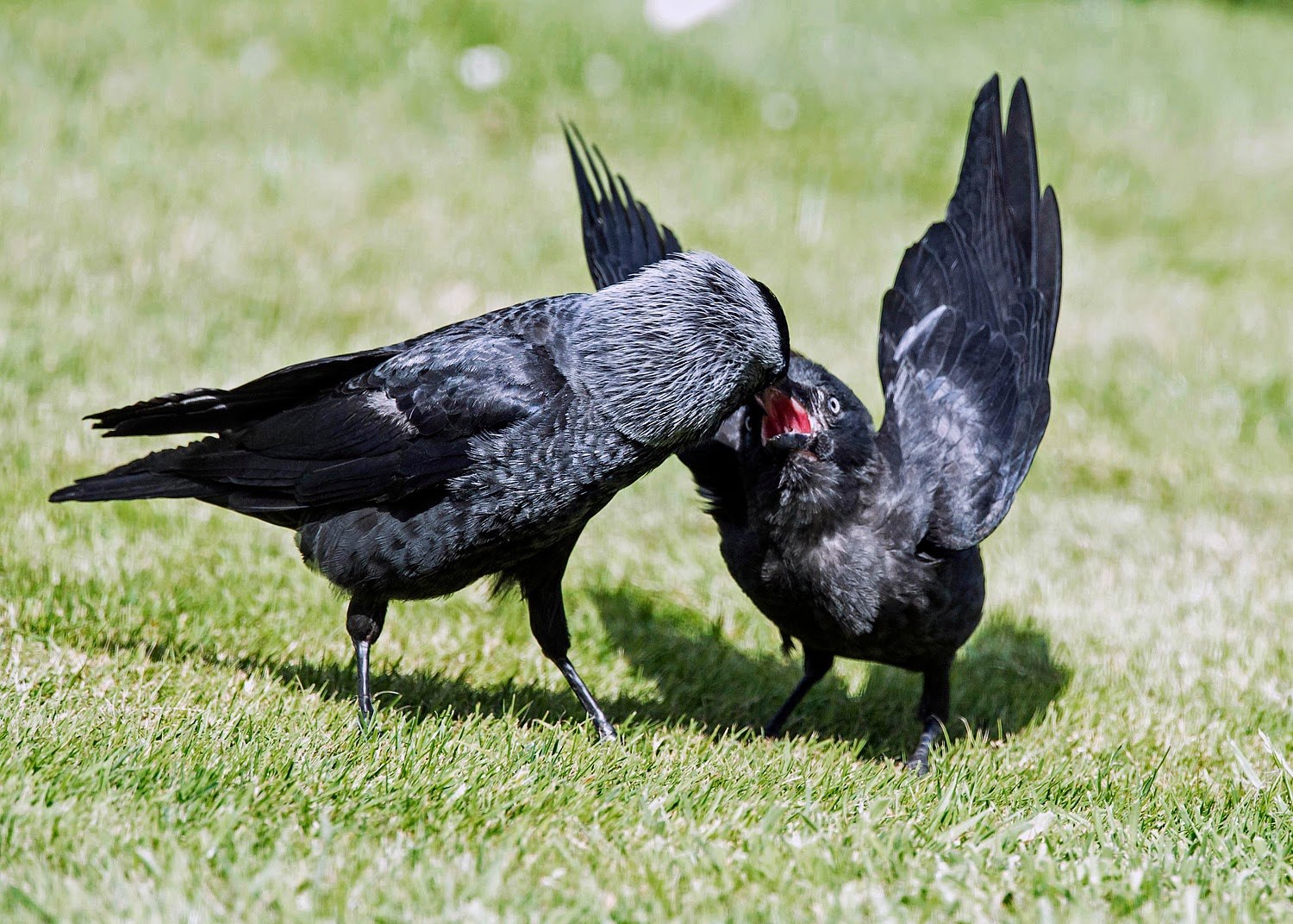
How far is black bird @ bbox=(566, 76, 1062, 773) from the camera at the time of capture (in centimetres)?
420

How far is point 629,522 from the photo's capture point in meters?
6.20

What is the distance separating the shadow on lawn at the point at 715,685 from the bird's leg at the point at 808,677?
0.09 metres

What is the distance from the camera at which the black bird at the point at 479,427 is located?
369cm

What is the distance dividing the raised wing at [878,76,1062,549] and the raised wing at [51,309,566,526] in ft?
4.66

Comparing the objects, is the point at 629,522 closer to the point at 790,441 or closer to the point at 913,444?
the point at 913,444

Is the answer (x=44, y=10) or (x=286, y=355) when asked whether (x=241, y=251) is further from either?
(x=44, y=10)

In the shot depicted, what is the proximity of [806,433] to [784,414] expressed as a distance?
94 millimetres

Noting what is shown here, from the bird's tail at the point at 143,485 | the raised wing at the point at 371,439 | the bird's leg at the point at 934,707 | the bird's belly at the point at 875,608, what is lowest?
the bird's leg at the point at 934,707

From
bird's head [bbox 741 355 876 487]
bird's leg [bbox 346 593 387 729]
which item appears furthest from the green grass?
bird's head [bbox 741 355 876 487]

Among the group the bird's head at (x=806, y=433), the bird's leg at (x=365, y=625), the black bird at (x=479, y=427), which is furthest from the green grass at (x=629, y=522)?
the bird's head at (x=806, y=433)

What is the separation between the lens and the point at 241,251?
773 cm

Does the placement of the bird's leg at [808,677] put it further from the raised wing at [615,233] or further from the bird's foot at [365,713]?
the raised wing at [615,233]

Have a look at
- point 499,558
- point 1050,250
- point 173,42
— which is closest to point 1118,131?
point 1050,250

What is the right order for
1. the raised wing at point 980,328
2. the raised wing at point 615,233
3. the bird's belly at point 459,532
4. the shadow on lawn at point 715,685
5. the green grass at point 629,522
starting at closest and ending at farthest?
the green grass at point 629,522 < the bird's belly at point 459,532 < the shadow on lawn at point 715,685 < the raised wing at point 980,328 < the raised wing at point 615,233
